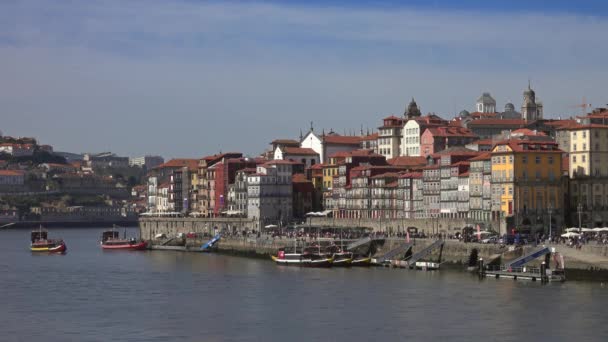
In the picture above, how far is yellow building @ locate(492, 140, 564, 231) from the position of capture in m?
106

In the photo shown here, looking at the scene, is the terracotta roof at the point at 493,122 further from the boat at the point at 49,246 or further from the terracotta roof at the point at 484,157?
the boat at the point at 49,246

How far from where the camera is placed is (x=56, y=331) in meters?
63.7

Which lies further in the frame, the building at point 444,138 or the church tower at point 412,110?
the church tower at point 412,110

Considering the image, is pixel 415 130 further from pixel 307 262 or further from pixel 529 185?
pixel 307 262

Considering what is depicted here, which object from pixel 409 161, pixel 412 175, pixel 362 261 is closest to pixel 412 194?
pixel 412 175

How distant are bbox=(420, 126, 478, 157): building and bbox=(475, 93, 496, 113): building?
51.5m

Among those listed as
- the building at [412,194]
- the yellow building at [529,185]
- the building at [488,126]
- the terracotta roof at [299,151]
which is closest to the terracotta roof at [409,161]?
the building at [412,194]

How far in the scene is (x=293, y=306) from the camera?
72500 mm

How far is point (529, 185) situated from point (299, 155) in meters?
55.8

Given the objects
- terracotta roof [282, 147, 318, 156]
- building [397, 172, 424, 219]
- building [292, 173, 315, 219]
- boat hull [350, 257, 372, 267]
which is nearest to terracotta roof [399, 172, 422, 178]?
building [397, 172, 424, 219]

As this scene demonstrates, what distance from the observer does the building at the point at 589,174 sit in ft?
361

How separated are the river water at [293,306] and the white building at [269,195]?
40.5 metres

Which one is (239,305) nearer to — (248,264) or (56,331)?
(56,331)

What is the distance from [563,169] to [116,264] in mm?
39040
